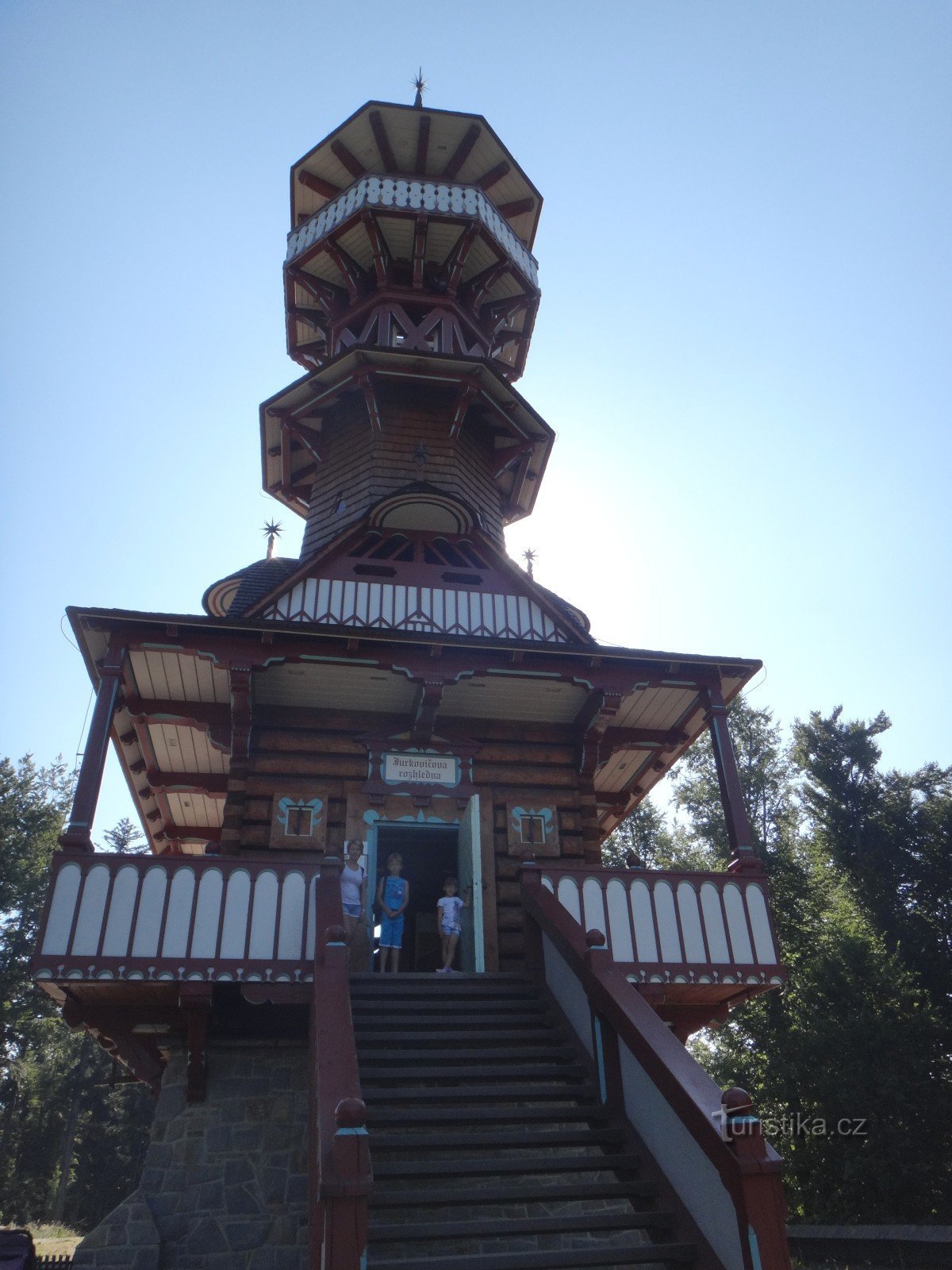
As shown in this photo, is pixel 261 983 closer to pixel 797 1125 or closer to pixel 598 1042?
pixel 598 1042

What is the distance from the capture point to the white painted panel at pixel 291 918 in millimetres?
8234

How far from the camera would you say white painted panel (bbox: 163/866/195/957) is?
319 inches

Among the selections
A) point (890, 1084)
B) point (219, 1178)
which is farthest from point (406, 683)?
point (890, 1084)

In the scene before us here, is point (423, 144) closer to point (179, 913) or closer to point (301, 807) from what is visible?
point (301, 807)

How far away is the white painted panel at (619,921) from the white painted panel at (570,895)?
1.03ft

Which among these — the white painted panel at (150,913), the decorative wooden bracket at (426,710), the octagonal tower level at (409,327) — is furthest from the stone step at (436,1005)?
the octagonal tower level at (409,327)

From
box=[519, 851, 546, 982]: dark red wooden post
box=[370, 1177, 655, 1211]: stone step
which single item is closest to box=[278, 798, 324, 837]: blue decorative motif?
box=[519, 851, 546, 982]: dark red wooden post

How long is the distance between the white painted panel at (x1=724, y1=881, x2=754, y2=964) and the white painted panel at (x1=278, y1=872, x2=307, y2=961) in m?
4.30

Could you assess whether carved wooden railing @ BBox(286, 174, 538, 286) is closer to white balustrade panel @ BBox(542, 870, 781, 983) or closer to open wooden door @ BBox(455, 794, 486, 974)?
open wooden door @ BBox(455, 794, 486, 974)

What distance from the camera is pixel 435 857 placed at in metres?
14.1

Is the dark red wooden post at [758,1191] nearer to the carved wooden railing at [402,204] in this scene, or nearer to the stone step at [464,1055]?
the stone step at [464,1055]

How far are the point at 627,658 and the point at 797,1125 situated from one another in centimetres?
1556

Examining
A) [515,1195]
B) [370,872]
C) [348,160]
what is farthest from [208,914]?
[348,160]

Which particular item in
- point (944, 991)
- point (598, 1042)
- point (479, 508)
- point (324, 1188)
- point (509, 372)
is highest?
point (509, 372)
